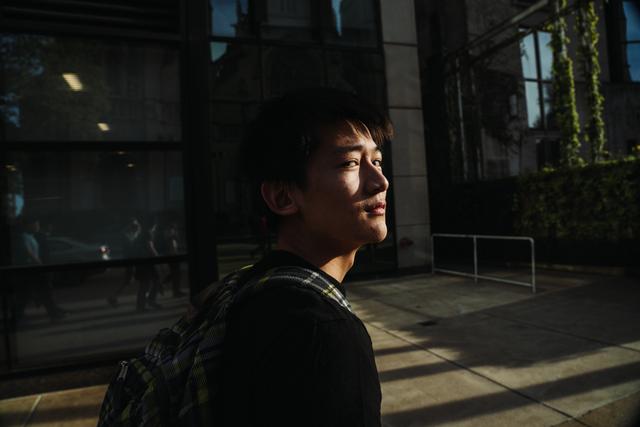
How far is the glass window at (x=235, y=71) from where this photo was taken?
853cm

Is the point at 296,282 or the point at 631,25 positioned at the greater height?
the point at 631,25

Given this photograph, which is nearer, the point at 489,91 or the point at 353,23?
the point at 353,23

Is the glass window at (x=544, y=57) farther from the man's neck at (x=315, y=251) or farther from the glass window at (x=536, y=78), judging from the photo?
the man's neck at (x=315, y=251)

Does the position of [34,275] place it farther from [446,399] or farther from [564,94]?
[564,94]

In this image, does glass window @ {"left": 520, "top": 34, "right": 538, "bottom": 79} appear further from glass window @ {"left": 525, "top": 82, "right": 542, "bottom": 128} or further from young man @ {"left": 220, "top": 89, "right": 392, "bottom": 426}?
young man @ {"left": 220, "top": 89, "right": 392, "bottom": 426}

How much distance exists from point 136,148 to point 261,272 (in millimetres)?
4262

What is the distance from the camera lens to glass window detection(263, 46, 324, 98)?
900 centimetres

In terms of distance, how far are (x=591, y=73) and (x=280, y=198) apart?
1374 centimetres

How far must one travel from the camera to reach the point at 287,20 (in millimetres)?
9023

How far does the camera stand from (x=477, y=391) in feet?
11.5

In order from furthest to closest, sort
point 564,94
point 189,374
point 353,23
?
point 564,94
point 353,23
point 189,374

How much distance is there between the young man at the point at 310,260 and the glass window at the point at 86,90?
4.08 m

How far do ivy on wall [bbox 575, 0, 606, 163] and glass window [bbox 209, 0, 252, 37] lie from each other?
9074mm

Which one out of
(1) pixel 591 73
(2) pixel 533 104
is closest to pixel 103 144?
(1) pixel 591 73
